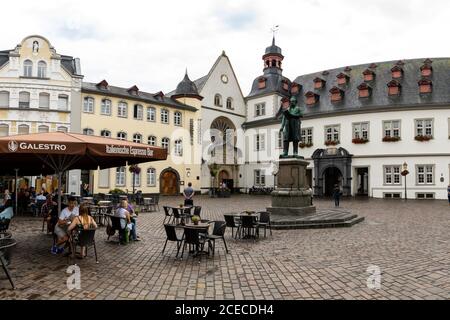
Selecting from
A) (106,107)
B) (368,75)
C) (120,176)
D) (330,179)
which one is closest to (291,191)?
(120,176)

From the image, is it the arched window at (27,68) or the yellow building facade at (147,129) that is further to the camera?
the yellow building facade at (147,129)

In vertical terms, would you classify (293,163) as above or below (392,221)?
above

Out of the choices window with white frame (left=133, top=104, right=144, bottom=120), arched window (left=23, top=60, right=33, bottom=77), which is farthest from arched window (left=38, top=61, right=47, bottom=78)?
window with white frame (left=133, top=104, right=144, bottom=120)

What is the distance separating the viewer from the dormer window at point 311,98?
37.8m

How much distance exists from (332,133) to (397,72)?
838 centimetres

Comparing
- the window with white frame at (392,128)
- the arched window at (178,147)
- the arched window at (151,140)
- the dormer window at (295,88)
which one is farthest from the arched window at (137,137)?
the window with white frame at (392,128)

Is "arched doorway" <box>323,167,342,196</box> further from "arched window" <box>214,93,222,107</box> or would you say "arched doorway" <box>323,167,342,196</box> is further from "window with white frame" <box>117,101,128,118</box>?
"window with white frame" <box>117,101,128,118</box>

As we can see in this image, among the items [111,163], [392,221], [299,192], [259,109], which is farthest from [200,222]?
[259,109]

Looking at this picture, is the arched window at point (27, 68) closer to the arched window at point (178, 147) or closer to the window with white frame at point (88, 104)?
the window with white frame at point (88, 104)

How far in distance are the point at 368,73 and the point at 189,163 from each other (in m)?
20.6

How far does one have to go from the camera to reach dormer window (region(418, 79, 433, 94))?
1252 inches

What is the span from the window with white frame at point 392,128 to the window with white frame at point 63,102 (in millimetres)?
28723
